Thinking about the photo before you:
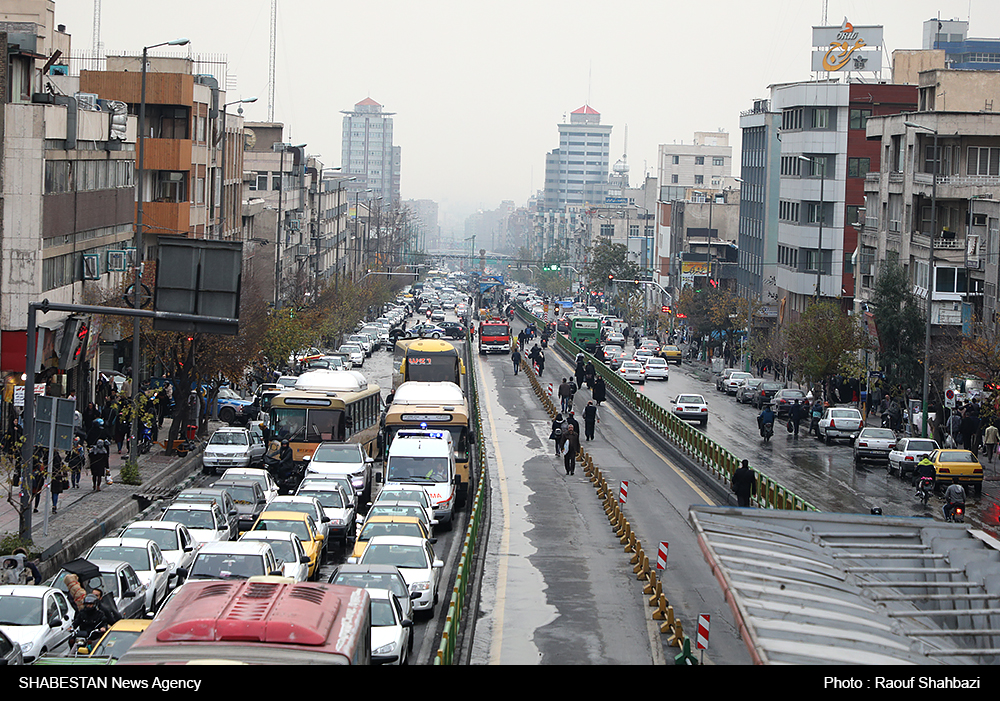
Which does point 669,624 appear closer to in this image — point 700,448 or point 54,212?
point 700,448

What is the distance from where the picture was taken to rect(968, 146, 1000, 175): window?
2287 inches

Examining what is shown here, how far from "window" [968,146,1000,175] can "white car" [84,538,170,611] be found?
1814 inches

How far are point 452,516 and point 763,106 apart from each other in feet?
280

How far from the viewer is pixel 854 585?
1247cm

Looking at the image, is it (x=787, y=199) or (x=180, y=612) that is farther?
(x=787, y=199)

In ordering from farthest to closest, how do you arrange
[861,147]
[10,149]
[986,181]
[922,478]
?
1. [861,147]
2. [986,181]
3. [10,149]
4. [922,478]

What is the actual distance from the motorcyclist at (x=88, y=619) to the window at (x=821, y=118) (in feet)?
251

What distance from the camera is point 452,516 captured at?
32562 mm

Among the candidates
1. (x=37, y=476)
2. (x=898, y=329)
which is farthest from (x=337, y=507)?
(x=898, y=329)

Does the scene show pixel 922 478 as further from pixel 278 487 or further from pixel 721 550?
pixel 721 550

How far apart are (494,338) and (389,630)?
6807 centimetres

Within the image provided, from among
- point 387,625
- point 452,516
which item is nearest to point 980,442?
point 452,516

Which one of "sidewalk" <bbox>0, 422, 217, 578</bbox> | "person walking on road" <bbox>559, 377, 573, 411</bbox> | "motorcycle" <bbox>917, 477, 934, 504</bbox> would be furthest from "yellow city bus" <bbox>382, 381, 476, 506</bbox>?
"person walking on road" <bbox>559, 377, 573, 411</bbox>

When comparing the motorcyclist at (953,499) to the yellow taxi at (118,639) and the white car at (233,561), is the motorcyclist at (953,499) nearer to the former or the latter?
the white car at (233,561)
